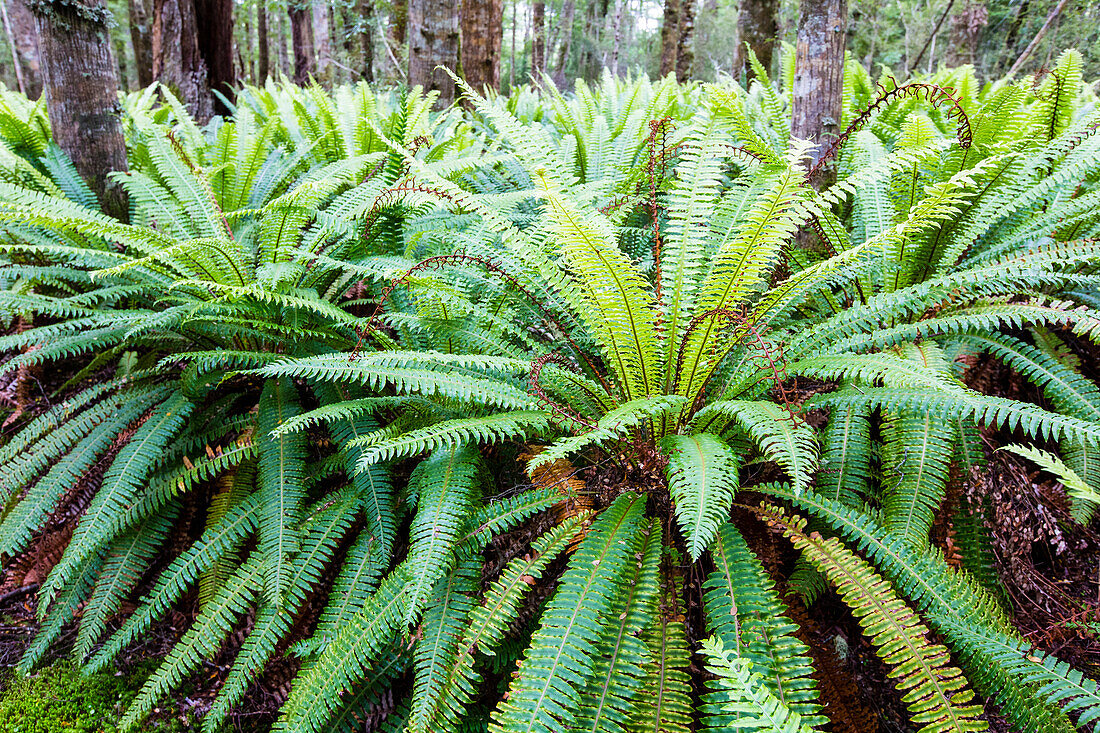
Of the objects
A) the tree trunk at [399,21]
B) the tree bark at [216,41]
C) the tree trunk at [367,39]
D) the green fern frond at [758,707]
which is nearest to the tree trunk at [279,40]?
A: the tree trunk at [367,39]

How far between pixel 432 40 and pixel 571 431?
4534 millimetres

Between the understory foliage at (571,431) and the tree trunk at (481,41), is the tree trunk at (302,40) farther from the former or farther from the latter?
the understory foliage at (571,431)

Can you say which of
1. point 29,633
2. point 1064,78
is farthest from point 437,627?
point 1064,78

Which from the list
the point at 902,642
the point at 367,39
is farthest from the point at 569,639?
the point at 367,39

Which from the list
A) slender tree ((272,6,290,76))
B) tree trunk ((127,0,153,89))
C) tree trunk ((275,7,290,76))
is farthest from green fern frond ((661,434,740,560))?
slender tree ((272,6,290,76))

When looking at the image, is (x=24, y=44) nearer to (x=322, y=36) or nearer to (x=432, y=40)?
(x=322, y=36)

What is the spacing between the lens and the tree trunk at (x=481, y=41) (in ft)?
17.0

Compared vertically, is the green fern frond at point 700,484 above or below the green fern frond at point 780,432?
below

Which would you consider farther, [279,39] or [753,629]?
[279,39]

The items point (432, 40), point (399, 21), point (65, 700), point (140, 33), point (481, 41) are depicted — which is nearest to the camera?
point (65, 700)

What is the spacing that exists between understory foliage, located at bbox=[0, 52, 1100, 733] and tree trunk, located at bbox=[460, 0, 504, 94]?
3.11m

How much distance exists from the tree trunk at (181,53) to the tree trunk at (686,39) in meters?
6.83

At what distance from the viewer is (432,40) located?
5031 mm

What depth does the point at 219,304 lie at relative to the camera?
1979 millimetres
